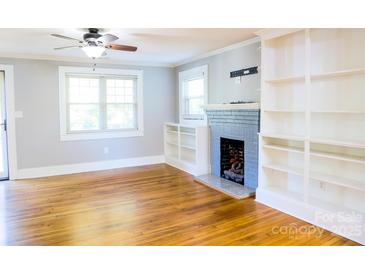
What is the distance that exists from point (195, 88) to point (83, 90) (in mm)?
2318

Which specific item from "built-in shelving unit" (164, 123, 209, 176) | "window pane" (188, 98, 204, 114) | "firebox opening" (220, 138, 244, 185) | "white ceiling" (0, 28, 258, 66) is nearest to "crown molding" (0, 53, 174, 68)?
"white ceiling" (0, 28, 258, 66)

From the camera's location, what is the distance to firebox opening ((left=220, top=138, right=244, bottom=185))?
468 centimetres

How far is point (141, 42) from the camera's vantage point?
447 cm

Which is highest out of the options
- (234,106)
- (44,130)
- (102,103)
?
(102,103)

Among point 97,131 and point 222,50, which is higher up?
point 222,50

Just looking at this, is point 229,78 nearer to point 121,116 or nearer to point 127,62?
point 127,62

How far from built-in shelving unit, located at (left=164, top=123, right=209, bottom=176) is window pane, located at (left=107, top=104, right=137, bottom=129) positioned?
82cm

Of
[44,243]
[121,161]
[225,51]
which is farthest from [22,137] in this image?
[225,51]

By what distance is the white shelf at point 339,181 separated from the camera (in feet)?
9.31

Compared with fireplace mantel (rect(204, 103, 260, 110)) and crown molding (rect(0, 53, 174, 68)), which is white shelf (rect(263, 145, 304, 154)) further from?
crown molding (rect(0, 53, 174, 68))

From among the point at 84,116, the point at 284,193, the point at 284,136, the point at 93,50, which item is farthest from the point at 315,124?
the point at 84,116

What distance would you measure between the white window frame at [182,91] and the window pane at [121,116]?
42.9 inches
